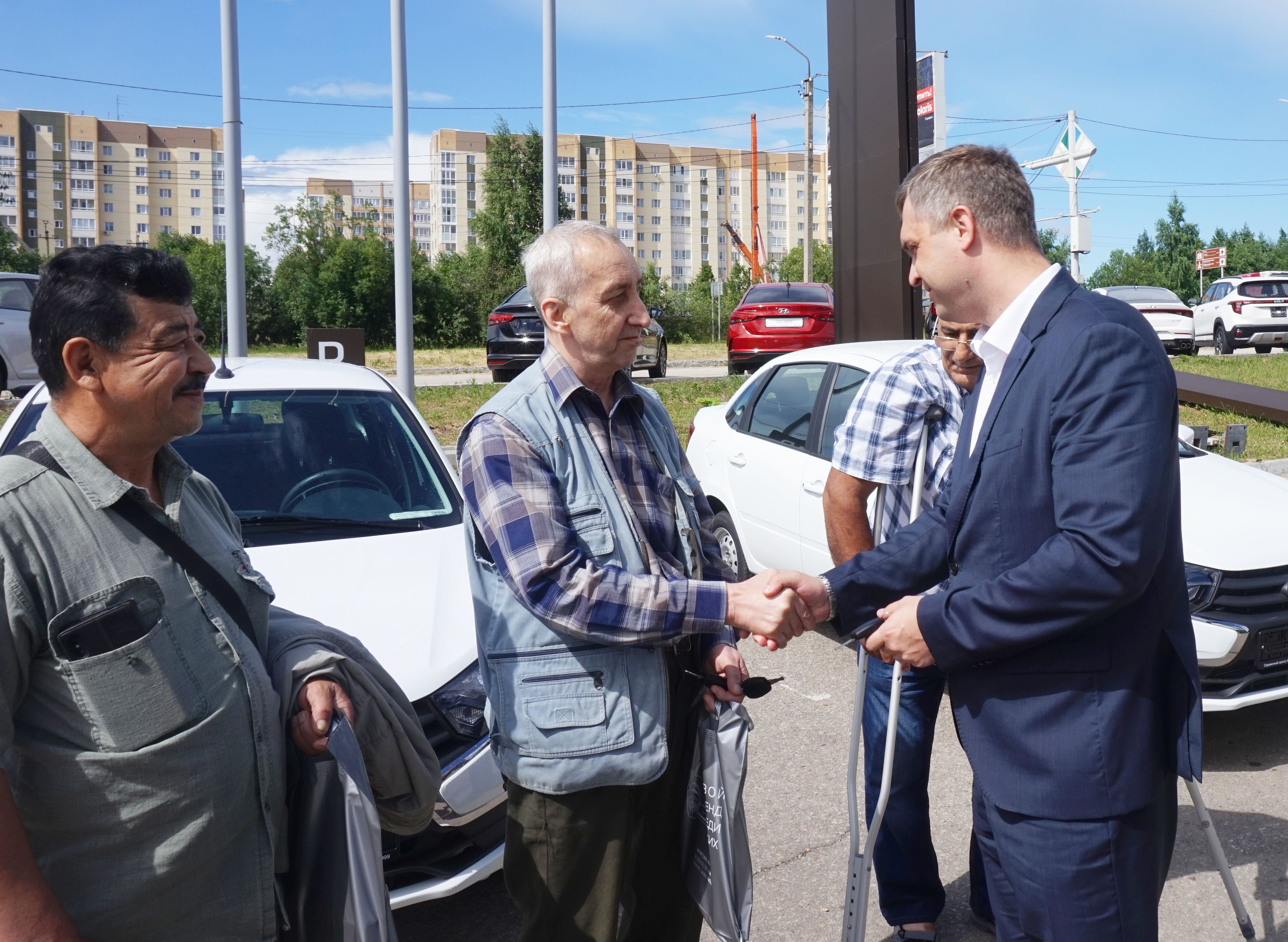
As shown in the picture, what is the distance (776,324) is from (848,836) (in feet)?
43.6

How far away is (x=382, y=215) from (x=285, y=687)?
10946 centimetres

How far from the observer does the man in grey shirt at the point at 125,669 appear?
5.25ft

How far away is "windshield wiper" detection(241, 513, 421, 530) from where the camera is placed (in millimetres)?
3957

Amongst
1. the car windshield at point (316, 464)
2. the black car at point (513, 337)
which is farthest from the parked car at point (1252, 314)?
the car windshield at point (316, 464)

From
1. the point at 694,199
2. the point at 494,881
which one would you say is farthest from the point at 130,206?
the point at 494,881

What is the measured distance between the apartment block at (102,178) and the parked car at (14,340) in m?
93.3

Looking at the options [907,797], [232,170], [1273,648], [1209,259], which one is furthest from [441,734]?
[1209,259]

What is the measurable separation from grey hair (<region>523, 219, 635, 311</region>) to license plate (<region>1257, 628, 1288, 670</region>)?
3310 mm

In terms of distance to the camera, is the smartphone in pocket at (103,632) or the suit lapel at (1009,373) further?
the suit lapel at (1009,373)

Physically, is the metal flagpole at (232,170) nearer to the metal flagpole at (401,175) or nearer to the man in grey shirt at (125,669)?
the metal flagpole at (401,175)

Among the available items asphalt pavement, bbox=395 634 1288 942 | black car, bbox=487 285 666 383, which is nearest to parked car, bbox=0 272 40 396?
black car, bbox=487 285 666 383

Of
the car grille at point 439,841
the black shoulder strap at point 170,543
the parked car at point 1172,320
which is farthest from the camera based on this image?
the parked car at point 1172,320

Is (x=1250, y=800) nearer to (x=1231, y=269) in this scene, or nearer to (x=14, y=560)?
(x=14, y=560)

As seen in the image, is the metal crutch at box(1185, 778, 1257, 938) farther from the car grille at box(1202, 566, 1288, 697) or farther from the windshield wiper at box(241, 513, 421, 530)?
the windshield wiper at box(241, 513, 421, 530)
